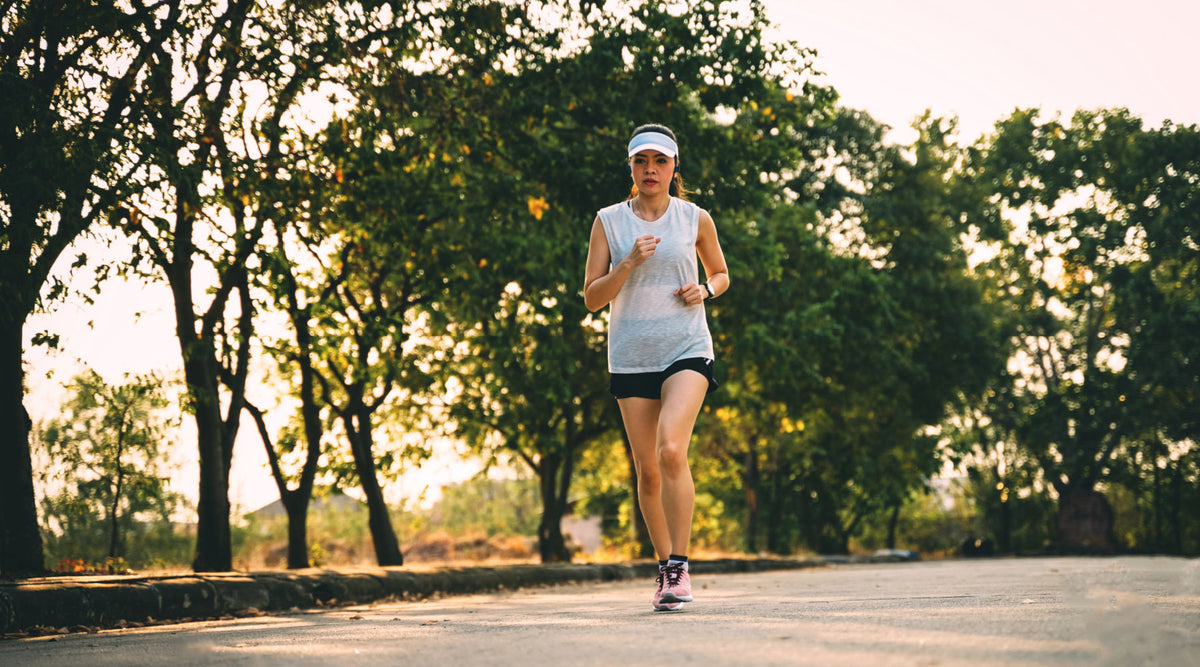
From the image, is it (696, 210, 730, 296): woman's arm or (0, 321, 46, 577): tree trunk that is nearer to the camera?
(696, 210, 730, 296): woman's arm

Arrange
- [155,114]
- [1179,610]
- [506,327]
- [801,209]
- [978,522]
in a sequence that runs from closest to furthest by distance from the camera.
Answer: [1179,610] < [155,114] < [506,327] < [801,209] < [978,522]

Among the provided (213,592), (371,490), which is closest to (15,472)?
(213,592)

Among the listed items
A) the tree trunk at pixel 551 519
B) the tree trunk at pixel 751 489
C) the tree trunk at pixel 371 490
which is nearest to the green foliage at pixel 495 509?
the tree trunk at pixel 751 489

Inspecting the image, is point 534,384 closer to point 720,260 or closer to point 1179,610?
point 720,260

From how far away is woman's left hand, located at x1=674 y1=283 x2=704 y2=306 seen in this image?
5781 millimetres

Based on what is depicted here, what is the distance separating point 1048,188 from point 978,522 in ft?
59.2

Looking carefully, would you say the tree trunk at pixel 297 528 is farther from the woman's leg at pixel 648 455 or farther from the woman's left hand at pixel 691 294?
the woman's left hand at pixel 691 294

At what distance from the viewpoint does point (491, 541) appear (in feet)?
125

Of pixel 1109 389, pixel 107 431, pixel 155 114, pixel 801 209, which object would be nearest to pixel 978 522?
pixel 1109 389

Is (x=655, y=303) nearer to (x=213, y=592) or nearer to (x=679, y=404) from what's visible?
(x=679, y=404)

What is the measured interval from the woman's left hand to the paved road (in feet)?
4.90

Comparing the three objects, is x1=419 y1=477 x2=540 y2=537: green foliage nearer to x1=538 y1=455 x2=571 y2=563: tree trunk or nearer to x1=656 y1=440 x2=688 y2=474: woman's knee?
x1=538 y1=455 x2=571 y2=563: tree trunk

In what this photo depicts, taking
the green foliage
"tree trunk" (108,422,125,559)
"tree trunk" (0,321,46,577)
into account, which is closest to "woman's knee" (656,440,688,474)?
"tree trunk" (0,321,46,577)

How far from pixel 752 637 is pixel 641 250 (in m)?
2.18
